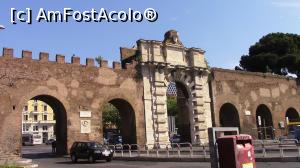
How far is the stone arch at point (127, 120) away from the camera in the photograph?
25.2m

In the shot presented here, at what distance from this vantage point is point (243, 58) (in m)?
53.2

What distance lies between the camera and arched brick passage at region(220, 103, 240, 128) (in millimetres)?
31312

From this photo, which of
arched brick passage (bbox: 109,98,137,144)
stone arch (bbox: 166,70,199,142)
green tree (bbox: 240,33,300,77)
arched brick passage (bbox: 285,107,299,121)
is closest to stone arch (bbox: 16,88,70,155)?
arched brick passage (bbox: 109,98,137,144)

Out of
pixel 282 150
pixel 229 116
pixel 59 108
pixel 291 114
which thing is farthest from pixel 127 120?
pixel 291 114

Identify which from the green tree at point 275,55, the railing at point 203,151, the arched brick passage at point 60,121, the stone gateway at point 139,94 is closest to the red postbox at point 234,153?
the railing at point 203,151

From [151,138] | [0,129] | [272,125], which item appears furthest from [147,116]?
[272,125]

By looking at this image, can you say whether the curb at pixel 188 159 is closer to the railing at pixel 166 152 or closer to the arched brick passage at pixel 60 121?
the railing at pixel 166 152

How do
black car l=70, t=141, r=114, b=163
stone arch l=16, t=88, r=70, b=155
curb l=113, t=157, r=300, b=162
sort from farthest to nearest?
stone arch l=16, t=88, r=70, b=155
black car l=70, t=141, r=114, b=163
curb l=113, t=157, r=300, b=162

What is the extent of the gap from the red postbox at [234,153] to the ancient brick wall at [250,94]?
23888 mm

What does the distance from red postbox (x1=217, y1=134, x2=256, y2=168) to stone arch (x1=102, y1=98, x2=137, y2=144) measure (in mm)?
19505

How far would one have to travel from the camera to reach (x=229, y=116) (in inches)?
A: 1270

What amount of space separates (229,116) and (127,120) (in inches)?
412

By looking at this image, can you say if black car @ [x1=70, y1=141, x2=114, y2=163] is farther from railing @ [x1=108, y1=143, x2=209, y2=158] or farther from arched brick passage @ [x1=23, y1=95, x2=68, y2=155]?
arched brick passage @ [x1=23, y1=95, x2=68, y2=155]

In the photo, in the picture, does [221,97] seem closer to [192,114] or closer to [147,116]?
[192,114]
